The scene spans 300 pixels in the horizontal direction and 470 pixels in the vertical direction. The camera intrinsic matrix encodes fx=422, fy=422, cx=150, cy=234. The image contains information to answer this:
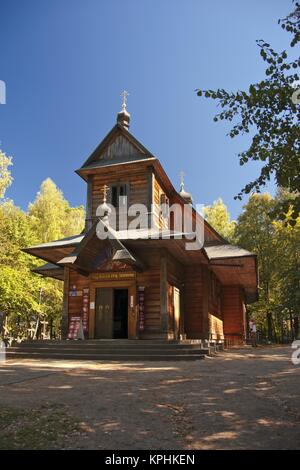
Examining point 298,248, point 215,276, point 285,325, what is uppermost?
point 298,248

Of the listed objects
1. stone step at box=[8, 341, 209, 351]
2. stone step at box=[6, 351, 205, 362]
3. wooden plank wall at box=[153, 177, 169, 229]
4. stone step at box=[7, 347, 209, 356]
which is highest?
wooden plank wall at box=[153, 177, 169, 229]

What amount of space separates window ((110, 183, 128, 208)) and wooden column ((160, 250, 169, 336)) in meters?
4.38

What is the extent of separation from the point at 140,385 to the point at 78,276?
1113 centimetres

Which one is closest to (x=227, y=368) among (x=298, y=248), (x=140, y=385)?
(x=140, y=385)

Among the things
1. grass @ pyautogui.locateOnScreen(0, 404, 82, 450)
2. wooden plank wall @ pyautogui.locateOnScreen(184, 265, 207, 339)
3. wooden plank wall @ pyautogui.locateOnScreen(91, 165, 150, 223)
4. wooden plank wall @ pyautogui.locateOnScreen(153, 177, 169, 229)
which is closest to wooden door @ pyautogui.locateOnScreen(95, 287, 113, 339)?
wooden plank wall @ pyautogui.locateOnScreen(153, 177, 169, 229)

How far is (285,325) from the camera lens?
207ft

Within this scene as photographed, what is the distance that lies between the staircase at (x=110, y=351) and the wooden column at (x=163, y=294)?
1899 millimetres

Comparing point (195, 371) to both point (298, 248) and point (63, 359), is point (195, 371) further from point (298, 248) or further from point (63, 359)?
point (298, 248)

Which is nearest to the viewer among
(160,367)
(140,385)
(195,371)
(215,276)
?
(140,385)

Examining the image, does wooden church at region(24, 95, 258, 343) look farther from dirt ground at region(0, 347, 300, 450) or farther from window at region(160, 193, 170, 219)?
dirt ground at region(0, 347, 300, 450)

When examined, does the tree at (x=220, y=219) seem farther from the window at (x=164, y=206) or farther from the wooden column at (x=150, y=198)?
the wooden column at (x=150, y=198)

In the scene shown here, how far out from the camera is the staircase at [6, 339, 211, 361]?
14.0 metres

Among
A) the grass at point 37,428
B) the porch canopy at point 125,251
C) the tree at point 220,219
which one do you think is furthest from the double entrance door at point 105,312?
the tree at point 220,219

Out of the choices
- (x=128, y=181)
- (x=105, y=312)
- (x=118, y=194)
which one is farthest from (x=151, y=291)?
(x=128, y=181)
